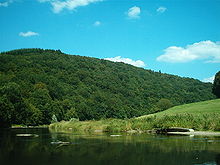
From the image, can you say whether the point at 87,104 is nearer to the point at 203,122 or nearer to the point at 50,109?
the point at 50,109

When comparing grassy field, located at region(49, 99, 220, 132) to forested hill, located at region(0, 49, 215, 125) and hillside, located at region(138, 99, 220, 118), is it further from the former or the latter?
forested hill, located at region(0, 49, 215, 125)

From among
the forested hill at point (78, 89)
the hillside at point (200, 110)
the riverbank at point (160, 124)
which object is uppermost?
the forested hill at point (78, 89)

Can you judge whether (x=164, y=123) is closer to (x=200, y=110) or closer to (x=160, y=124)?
(x=160, y=124)

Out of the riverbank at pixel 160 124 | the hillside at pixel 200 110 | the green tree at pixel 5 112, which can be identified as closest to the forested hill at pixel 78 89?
the green tree at pixel 5 112

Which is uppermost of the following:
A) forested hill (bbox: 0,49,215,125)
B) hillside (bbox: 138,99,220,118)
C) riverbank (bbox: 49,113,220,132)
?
forested hill (bbox: 0,49,215,125)

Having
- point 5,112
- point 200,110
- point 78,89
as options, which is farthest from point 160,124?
point 78,89

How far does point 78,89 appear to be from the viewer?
13825cm

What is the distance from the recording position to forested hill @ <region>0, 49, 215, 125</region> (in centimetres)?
9050

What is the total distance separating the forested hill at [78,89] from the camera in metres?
90.5

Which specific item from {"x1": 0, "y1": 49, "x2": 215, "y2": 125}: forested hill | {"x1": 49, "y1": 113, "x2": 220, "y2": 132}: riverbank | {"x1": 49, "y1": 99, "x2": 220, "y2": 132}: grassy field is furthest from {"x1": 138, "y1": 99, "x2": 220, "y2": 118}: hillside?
{"x1": 0, "y1": 49, "x2": 215, "y2": 125}: forested hill

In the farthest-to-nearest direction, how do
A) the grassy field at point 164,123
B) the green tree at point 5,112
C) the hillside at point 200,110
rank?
the green tree at point 5,112 < the hillside at point 200,110 < the grassy field at point 164,123

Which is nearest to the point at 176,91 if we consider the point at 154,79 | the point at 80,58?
the point at 154,79

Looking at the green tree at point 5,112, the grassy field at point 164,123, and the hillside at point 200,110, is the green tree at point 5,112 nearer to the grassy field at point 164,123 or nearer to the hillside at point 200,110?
the grassy field at point 164,123

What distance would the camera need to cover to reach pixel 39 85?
110812 mm
